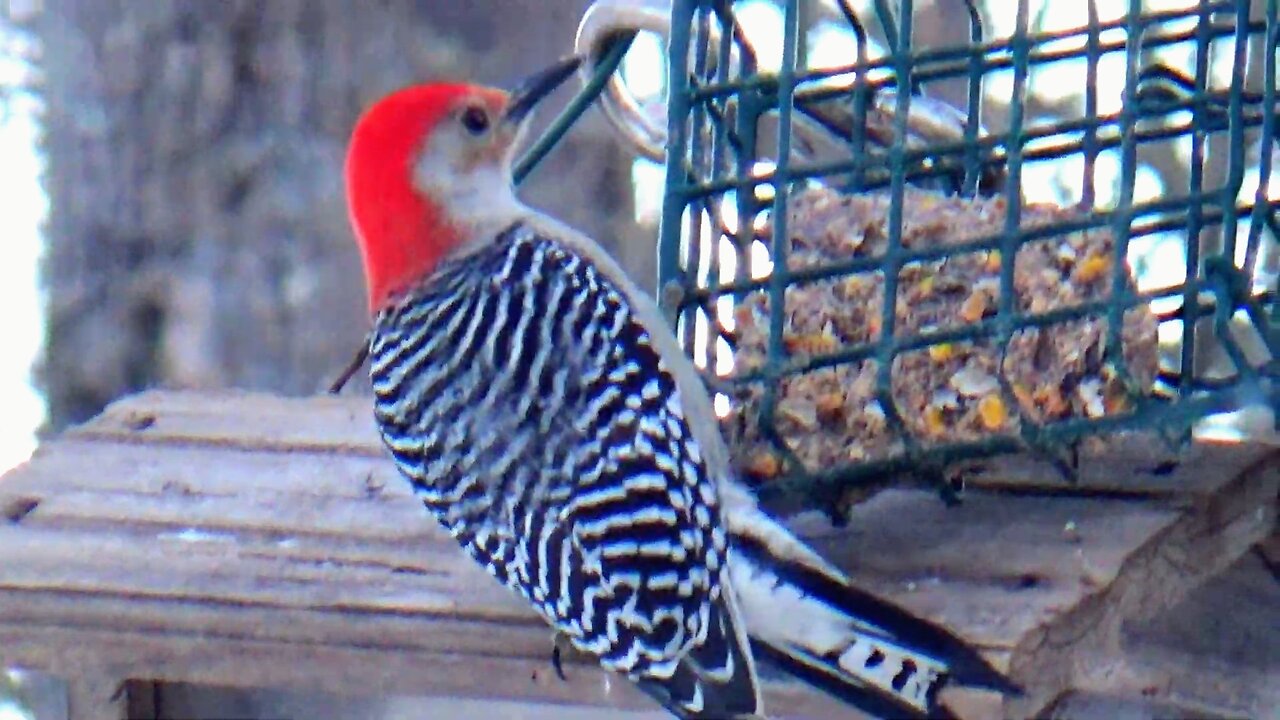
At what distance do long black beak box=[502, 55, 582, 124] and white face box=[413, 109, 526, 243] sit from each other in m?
0.02

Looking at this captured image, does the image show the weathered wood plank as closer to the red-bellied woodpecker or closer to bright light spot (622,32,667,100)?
the red-bellied woodpecker

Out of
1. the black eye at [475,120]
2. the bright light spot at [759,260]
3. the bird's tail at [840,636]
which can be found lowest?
the bird's tail at [840,636]

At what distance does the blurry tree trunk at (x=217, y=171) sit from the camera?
13.4 ft

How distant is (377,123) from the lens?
2.81 m

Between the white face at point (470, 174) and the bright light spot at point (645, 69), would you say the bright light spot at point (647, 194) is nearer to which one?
the bright light spot at point (645, 69)

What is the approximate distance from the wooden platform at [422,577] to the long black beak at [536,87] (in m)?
0.54

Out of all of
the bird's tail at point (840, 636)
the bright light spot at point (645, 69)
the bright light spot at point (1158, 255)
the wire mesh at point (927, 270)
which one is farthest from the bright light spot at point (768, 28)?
the bird's tail at point (840, 636)

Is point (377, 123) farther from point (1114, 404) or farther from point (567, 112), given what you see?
point (1114, 404)

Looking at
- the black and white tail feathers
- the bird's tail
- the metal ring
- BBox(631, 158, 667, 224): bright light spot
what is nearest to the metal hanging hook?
the metal ring

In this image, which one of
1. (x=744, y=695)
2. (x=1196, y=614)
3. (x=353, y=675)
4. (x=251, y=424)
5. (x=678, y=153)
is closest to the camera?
(x=744, y=695)

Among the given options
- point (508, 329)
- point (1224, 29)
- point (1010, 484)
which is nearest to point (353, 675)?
point (508, 329)

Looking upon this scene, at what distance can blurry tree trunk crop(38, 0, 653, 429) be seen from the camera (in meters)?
4.09

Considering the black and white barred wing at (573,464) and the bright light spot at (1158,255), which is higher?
the black and white barred wing at (573,464)

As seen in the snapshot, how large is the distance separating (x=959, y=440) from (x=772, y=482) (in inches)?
Result: 10.0
